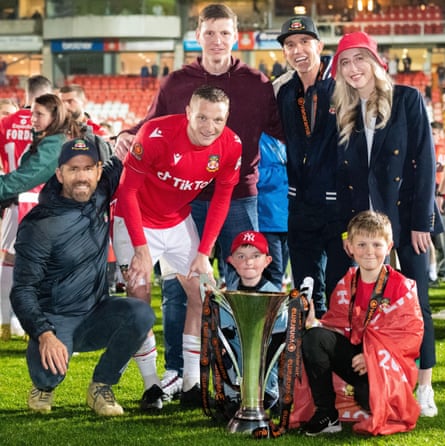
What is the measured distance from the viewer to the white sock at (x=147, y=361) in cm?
459

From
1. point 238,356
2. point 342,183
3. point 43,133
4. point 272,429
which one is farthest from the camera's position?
point 43,133

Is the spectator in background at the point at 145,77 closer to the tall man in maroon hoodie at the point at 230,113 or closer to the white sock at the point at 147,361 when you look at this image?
the tall man in maroon hoodie at the point at 230,113

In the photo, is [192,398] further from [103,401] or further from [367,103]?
[367,103]

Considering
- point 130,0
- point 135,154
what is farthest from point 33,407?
point 130,0

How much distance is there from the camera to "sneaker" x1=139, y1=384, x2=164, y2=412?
450cm

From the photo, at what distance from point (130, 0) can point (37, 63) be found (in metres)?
4.90

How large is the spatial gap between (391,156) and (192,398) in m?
1.61

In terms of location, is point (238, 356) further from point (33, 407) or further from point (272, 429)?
point (33, 407)

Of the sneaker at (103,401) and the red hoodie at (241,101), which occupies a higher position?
the red hoodie at (241,101)

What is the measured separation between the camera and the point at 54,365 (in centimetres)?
423

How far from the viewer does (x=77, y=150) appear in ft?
14.6

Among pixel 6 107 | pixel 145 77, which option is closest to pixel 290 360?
pixel 6 107

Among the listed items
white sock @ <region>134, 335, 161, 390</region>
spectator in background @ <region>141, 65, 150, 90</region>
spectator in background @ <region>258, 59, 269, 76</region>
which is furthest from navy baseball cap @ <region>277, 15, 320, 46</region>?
spectator in background @ <region>141, 65, 150, 90</region>

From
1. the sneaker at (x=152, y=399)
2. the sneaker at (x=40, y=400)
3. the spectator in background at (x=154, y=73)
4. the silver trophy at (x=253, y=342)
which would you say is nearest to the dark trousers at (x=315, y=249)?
the silver trophy at (x=253, y=342)
